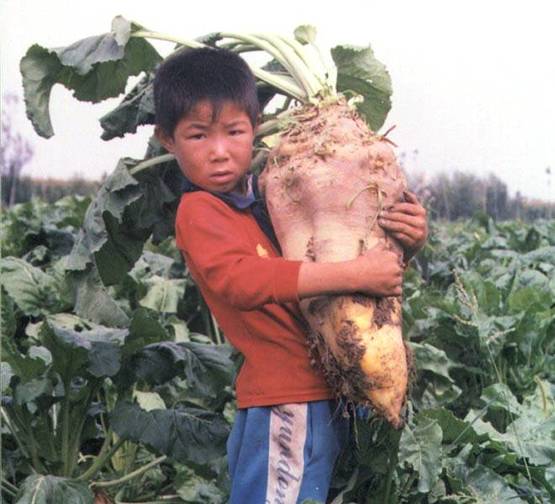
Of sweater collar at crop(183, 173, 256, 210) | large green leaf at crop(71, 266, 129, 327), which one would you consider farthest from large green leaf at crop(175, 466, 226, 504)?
sweater collar at crop(183, 173, 256, 210)

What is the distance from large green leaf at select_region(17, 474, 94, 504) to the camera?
3.22 metres

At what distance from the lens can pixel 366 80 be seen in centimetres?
326

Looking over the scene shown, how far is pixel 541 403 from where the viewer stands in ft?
12.6

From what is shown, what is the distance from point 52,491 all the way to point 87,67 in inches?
50.2

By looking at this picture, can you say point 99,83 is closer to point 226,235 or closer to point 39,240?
point 226,235

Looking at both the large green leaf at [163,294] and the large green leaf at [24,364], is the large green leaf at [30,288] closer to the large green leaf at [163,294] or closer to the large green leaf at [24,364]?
the large green leaf at [163,294]

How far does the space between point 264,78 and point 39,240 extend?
438cm

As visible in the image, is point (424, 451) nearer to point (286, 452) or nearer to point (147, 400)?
point (286, 452)

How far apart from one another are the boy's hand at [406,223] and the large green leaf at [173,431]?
1.10 meters

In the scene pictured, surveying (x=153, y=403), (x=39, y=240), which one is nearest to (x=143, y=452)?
(x=153, y=403)

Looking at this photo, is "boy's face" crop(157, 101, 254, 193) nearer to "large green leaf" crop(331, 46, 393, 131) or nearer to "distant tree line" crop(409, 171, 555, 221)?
"large green leaf" crop(331, 46, 393, 131)

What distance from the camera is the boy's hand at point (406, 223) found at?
2707 mm

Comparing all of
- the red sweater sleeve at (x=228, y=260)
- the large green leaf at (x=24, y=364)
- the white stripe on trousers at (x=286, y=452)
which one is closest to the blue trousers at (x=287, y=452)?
the white stripe on trousers at (x=286, y=452)

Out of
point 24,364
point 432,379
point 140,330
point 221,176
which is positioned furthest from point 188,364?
point 432,379
